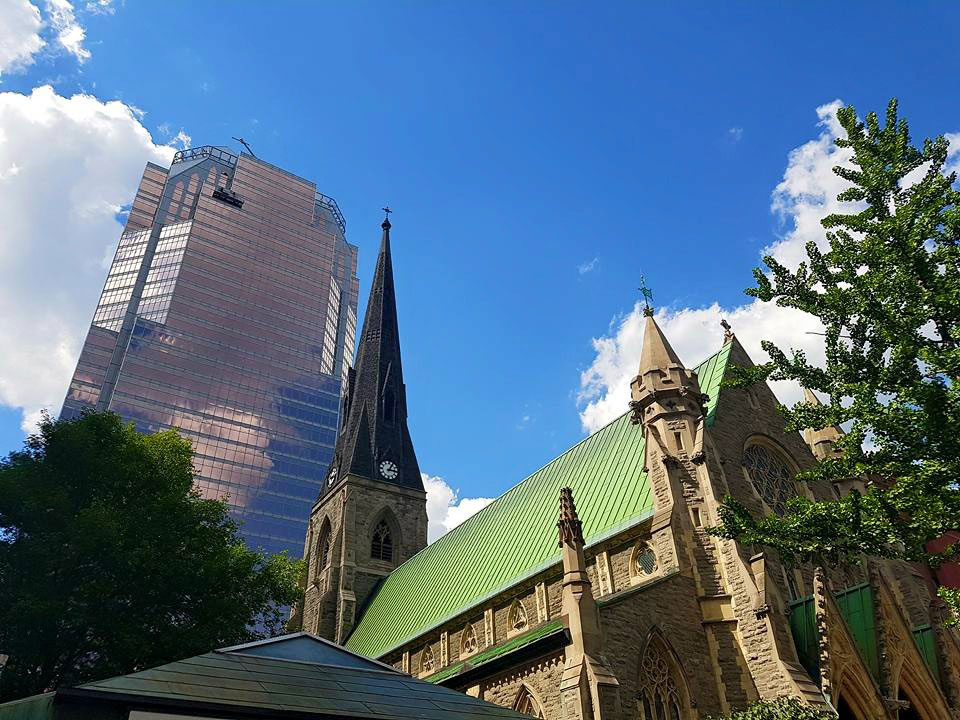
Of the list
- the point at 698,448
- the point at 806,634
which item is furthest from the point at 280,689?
the point at 698,448

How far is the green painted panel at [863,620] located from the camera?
631 inches

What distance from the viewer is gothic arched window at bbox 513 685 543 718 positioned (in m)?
15.2

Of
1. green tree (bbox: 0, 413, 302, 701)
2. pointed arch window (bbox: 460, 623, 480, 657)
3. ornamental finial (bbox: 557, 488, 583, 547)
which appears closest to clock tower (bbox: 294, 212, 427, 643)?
pointed arch window (bbox: 460, 623, 480, 657)

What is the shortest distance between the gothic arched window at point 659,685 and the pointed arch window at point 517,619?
583 cm

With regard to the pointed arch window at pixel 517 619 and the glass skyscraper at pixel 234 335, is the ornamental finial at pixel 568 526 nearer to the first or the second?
the pointed arch window at pixel 517 619

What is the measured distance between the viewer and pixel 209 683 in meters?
9.62

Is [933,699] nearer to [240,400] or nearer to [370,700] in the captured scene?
[370,700]

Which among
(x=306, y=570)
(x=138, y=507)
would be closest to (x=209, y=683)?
(x=138, y=507)

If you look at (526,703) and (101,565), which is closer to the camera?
(526,703)

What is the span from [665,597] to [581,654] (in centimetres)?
287

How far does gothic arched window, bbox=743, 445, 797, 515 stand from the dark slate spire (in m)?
22.6

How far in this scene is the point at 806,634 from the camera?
615 inches

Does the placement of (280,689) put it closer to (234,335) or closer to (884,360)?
(884,360)

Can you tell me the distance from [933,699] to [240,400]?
63927 mm
